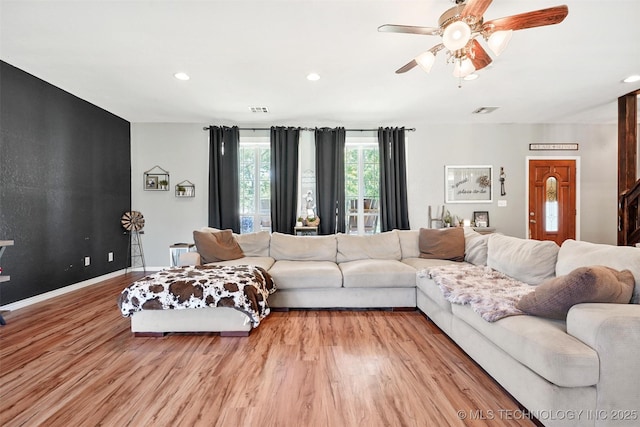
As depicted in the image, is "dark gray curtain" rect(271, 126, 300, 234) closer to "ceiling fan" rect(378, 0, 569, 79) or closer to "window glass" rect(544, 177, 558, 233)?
"ceiling fan" rect(378, 0, 569, 79)

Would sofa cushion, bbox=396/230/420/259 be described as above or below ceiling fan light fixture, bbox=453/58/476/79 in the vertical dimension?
below

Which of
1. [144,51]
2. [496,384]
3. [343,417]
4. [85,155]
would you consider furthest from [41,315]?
[496,384]

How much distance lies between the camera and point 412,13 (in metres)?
2.44

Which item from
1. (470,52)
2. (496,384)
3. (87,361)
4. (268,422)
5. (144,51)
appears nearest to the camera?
(268,422)

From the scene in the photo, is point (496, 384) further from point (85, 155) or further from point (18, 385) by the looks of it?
point (85, 155)


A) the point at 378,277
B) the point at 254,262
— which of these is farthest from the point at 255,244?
the point at 378,277

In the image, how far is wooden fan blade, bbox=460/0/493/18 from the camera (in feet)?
6.10

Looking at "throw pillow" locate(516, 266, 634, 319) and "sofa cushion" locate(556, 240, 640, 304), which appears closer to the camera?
"throw pillow" locate(516, 266, 634, 319)

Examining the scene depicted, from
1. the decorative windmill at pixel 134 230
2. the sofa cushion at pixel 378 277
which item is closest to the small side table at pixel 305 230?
the sofa cushion at pixel 378 277

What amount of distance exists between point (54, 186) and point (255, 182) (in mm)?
2843

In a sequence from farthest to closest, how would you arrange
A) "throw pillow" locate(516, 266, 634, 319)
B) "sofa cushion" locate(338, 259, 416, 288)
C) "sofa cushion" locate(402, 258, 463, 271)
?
"sofa cushion" locate(402, 258, 463, 271) < "sofa cushion" locate(338, 259, 416, 288) < "throw pillow" locate(516, 266, 634, 319)

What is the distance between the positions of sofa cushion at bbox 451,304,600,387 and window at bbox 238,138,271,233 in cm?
440

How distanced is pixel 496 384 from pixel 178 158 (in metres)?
5.59

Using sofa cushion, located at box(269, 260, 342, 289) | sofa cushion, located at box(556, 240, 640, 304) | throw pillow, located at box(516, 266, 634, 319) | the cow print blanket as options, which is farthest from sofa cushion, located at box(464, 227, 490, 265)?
the cow print blanket
